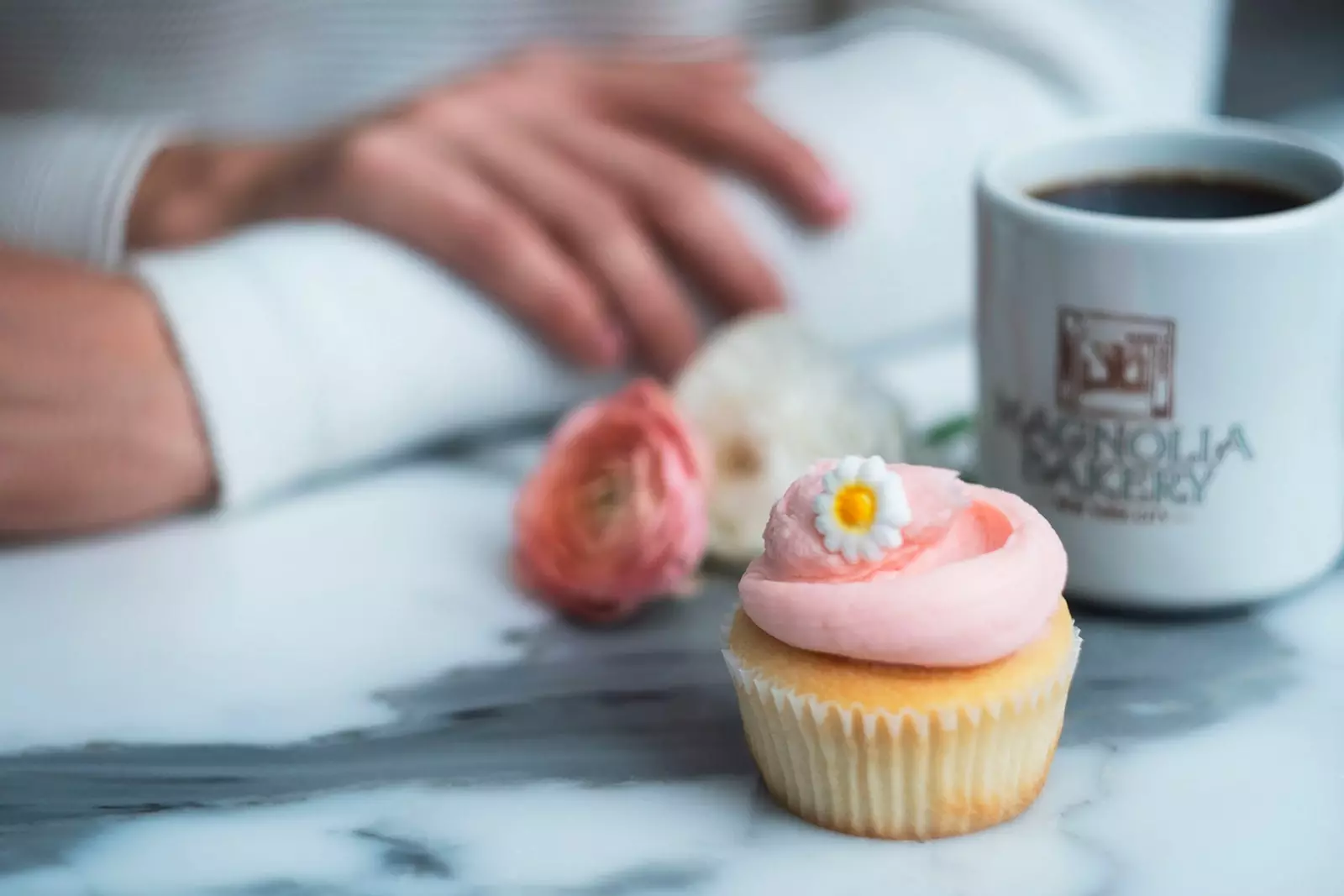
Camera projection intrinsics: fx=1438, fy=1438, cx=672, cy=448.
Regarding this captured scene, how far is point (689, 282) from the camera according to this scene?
2.38 ft

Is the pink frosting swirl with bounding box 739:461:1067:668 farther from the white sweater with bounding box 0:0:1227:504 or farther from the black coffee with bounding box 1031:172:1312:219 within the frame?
the white sweater with bounding box 0:0:1227:504

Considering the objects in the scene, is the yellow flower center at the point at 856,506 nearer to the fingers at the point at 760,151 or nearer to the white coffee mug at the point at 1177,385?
the white coffee mug at the point at 1177,385

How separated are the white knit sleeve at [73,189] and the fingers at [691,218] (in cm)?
27

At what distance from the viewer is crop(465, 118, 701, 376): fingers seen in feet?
2.29

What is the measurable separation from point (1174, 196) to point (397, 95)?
0.53 metres

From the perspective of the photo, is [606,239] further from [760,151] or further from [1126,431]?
[1126,431]

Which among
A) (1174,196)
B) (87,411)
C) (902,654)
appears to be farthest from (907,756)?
(87,411)

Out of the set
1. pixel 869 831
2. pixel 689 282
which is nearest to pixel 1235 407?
pixel 869 831

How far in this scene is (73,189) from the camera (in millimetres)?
797

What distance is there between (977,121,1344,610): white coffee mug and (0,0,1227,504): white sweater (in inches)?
8.8

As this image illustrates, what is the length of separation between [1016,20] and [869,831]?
0.53 meters

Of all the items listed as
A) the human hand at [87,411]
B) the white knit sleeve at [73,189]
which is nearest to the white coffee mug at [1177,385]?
the human hand at [87,411]

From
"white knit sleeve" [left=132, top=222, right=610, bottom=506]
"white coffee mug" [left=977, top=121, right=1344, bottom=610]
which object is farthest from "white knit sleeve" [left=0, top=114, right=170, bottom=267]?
"white coffee mug" [left=977, top=121, right=1344, bottom=610]

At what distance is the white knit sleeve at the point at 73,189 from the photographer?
2.60 ft
